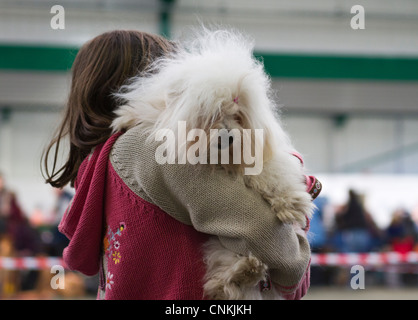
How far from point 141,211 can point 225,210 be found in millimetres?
253

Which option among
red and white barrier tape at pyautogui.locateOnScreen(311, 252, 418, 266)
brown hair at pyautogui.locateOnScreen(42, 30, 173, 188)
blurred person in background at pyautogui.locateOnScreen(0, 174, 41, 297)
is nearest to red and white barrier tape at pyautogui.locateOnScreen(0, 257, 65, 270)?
blurred person in background at pyautogui.locateOnScreen(0, 174, 41, 297)

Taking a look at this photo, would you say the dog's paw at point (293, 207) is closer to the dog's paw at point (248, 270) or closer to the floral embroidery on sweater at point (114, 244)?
the dog's paw at point (248, 270)

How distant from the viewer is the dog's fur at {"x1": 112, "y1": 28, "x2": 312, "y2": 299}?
140 centimetres

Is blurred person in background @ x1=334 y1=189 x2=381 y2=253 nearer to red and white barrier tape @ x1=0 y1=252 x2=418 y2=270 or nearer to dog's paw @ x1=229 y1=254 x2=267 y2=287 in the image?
red and white barrier tape @ x1=0 y1=252 x2=418 y2=270


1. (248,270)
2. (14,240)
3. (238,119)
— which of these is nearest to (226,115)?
(238,119)

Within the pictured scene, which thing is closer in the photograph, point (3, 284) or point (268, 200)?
point (268, 200)

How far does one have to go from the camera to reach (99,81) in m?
1.63

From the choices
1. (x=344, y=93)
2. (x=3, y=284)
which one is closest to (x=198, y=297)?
(x=3, y=284)

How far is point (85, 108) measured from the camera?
162 cm

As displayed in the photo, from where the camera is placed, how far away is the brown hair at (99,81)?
1.61 metres

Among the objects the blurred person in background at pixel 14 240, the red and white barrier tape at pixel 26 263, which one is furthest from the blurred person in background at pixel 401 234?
the blurred person in background at pixel 14 240

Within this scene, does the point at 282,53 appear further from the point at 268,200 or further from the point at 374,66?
the point at 268,200
